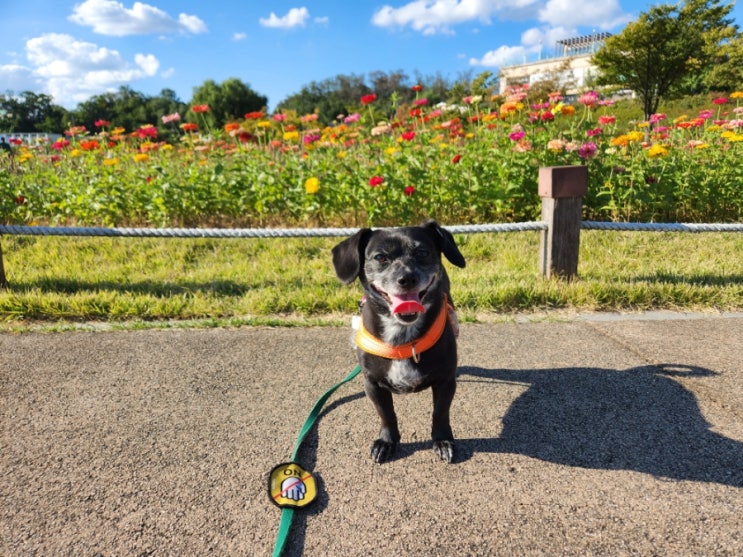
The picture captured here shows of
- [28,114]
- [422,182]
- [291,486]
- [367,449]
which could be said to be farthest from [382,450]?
[28,114]

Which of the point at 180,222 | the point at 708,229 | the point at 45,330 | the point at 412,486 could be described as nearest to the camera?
the point at 412,486

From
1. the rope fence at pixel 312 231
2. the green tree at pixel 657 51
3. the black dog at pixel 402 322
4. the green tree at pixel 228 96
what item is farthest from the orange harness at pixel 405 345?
the green tree at pixel 228 96

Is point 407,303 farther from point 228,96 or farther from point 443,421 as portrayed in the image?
point 228,96

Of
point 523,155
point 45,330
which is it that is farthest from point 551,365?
point 45,330

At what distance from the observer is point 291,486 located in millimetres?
1941

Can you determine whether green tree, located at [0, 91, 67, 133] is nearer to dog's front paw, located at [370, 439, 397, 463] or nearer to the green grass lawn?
the green grass lawn

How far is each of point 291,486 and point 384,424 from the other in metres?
0.49

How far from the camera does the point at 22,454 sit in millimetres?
2197

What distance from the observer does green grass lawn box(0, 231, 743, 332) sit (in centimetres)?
390

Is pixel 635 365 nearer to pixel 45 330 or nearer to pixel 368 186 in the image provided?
pixel 368 186

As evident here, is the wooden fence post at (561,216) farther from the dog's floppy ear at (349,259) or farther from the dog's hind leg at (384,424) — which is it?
the dog's hind leg at (384,424)

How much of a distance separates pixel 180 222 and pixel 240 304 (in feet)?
9.02

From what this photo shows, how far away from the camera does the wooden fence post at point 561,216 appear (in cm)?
396

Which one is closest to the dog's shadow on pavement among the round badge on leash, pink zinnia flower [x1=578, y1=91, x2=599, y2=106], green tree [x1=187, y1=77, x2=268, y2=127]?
the round badge on leash
